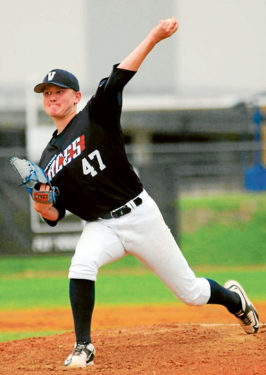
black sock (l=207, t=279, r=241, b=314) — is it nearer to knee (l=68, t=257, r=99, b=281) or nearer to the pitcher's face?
knee (l=68, t=257, r=99, b=281)

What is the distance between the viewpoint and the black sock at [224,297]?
4852 mm

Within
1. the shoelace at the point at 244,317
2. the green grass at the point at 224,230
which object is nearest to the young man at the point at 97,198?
the shoelace at the point at 244,317

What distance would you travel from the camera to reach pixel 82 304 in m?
4.35

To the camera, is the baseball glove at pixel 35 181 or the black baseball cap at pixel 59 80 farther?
the black baseball cap at pixel 59 80

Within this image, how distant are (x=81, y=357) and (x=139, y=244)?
80 cm

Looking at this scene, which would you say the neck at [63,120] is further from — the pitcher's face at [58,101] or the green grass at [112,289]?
the green grass at [112,289]

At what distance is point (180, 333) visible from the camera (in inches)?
213

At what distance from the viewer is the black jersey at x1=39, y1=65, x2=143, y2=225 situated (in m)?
4.39

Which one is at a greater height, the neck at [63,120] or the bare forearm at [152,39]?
the bare forearm at [152,39]

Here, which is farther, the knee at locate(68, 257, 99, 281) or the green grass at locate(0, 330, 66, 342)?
the green grass at locate(0, 330, 66, 342)

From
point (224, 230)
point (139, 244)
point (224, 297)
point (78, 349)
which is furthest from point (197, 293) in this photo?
point (224, 230)

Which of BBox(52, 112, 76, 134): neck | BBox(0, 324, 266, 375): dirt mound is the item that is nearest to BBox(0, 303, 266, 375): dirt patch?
BBox(0, 324, 266, 375): dirt mound

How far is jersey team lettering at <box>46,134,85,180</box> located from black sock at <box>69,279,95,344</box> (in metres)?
0.73

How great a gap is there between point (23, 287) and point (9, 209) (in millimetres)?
1824
